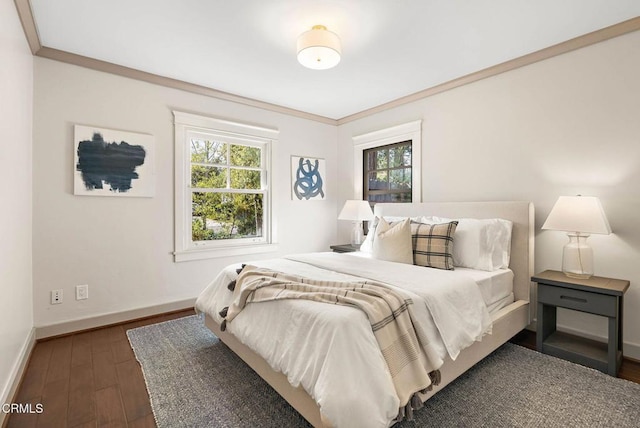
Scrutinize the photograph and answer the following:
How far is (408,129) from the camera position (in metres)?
3.82

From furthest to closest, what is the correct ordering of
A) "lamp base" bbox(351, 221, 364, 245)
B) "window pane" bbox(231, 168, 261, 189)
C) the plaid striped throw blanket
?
1. "lamp base" bbox(351, 221, 364, 245)
2. "window pane" bbox(231, 168, 261, 189)
3. the plaid striped throw blanket

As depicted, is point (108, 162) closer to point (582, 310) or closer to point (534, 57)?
point (534, 57)

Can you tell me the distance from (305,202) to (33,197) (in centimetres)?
291

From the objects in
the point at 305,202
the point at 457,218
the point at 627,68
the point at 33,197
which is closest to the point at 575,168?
the point at 627,68

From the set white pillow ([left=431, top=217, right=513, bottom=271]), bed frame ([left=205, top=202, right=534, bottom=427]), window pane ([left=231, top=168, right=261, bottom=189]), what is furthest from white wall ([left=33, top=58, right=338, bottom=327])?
white pillow ([left=431, top=217, right=513, bottom=271])

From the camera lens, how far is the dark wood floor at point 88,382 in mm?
1703

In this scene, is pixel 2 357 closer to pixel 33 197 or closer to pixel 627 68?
pixel 33 197

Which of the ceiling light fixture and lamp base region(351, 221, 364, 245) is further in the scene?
lamp base region(351, 221, 364, 245)

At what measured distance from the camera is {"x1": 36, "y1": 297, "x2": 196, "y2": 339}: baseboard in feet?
8.83

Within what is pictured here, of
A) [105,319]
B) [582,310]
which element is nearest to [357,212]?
[582,310]

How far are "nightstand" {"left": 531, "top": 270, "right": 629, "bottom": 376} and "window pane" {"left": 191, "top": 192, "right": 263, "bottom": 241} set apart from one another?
309cm

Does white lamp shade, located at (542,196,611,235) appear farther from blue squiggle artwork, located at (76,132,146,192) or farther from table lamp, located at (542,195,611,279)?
blue squiggle artwork, located at (76,132,146,192)

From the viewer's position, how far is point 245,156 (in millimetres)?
3994

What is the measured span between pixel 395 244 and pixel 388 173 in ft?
5.43
